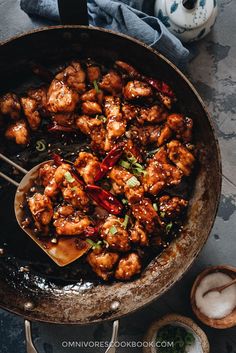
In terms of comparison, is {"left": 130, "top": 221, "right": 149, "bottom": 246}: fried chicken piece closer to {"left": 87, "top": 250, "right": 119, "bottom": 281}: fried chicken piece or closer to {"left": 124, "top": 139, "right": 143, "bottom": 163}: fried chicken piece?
{"left": 87, "top": 250, "right": 119, "bottom": 281}: fried chicken piece

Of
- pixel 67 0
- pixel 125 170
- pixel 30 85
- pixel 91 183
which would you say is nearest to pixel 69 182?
pixel 91 183

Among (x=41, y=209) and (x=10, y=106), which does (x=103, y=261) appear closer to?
(x=41, y=209)

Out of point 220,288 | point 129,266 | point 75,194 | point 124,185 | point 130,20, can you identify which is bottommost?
point 220,288

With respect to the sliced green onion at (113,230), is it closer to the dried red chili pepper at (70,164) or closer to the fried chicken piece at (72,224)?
the fried chicken piece at (72,224)

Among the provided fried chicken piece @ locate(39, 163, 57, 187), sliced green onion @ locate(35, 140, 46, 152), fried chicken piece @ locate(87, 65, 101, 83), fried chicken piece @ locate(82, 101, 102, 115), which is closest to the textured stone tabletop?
fried chicken piece @ locate(87, 65, 101, 83)

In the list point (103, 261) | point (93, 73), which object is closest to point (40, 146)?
point (93, 73)
